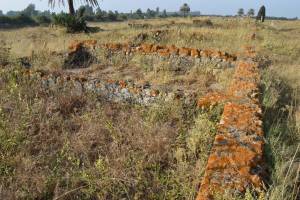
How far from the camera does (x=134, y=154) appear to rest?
419 cm

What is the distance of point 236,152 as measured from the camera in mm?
3354

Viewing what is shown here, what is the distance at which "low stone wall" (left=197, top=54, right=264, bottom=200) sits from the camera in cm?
290

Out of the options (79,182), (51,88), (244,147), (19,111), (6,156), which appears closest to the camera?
(244,147)

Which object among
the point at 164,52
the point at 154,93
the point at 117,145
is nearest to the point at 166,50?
the point at 164,52

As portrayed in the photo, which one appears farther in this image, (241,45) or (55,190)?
(241,45)

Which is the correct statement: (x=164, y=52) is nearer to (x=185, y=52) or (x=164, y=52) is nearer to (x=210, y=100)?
(x=185, y=52)

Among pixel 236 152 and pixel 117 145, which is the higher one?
pixel 236 152

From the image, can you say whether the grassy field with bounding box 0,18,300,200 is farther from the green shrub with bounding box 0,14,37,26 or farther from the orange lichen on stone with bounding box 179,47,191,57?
the green shrub with bounding box 0,14,37,26

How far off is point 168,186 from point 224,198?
103 centimetres

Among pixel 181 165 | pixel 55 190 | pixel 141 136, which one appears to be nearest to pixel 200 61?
pixel 141 136

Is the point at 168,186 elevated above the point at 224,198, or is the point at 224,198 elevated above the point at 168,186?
the point at 224,198

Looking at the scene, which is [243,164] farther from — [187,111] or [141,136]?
[187,111]

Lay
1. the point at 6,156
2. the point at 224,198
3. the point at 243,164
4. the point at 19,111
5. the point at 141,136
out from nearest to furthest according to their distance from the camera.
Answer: the point at 224,198 < the point at 243,164 < the point at 6,156 < the point at 141,136 < the point at 19,111

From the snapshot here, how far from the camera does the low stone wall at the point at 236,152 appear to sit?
9.51 feet
